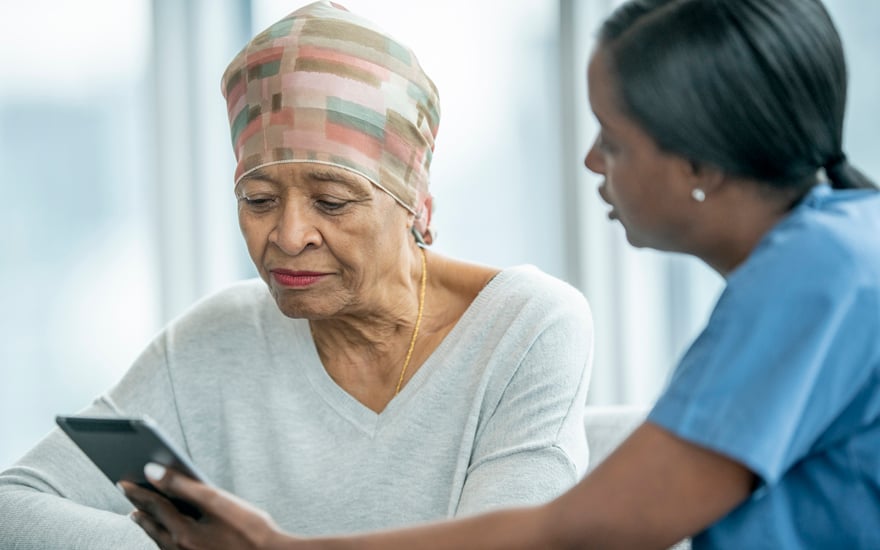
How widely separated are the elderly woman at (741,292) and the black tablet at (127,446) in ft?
0.45

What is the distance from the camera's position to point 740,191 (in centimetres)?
124

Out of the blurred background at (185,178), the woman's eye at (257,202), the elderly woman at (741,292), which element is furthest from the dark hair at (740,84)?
the blurred background at (185,178)

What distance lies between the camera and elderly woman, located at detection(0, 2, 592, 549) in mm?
1901

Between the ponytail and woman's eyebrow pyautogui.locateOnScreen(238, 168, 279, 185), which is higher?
the ponytail

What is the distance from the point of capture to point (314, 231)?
1.89m

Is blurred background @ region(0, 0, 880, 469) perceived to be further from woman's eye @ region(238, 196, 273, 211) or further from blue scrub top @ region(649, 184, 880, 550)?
blue scrub top @ region(649, 184, 880, 550)

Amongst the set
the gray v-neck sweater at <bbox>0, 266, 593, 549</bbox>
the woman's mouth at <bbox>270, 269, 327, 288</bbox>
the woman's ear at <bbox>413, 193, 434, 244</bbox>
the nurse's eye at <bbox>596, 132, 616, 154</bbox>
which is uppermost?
the nurse's eye at <bbox>596, 132, 616, 154</bbox>

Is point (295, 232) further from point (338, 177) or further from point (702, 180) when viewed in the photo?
point (702, 180)

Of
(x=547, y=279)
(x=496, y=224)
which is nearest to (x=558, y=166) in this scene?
(x=496, y=224)

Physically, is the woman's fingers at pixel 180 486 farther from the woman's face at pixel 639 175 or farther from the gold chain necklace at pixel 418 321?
the gold chain necklace at pixel 418 321

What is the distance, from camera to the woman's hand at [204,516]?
1.35m

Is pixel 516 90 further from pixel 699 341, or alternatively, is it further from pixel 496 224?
pixel 699 341

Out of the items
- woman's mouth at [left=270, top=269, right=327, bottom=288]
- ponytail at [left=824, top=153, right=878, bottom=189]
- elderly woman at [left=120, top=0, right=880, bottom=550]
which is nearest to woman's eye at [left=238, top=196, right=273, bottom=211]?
woman's mouth at [left=270, top=269, right=327, bottom=288]

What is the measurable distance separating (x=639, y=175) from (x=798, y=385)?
0.95 ft
